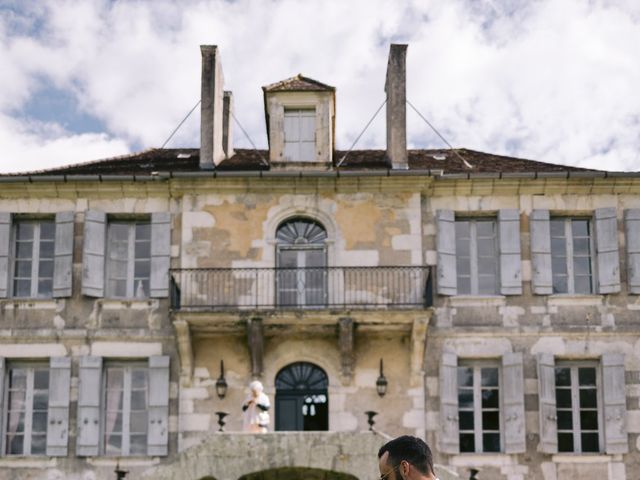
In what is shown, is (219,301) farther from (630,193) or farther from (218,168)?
(630,193)

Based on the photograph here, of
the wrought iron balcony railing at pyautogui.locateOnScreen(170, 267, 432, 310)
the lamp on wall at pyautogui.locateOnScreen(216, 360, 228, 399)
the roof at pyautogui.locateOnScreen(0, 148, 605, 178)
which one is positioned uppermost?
the roof at pyautogui.locateOnScreen(0, 148, 605, 178)

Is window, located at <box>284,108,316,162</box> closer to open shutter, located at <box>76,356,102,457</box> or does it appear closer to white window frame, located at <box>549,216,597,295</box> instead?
white window frame, located at <box>549,216,597,295</box>

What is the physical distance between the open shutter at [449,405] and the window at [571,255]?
6.93 ft

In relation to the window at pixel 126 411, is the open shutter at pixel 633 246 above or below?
above

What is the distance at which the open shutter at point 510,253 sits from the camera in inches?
828

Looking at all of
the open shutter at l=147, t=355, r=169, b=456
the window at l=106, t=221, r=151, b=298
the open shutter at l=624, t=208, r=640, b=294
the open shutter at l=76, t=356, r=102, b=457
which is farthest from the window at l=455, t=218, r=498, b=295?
the open shutter at l=76, t=356, r=102, b=457

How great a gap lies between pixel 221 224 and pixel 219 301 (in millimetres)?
1286

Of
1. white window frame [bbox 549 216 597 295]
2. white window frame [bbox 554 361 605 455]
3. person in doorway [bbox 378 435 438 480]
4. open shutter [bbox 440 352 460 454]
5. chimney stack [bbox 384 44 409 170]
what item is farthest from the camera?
chimney stack [bbox 384 44 409 170]

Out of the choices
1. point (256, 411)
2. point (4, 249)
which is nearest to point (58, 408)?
point (4, 249)

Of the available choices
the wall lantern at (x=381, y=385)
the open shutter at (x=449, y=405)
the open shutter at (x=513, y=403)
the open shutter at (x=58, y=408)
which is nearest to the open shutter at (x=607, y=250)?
the open shutter at (x=513, y=403)

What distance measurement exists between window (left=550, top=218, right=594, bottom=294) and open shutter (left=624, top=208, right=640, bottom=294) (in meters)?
0.58

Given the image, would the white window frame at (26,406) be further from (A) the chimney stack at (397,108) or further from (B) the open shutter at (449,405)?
(A) the chimney stack at (397,108)

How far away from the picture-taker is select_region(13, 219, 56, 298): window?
21406 mm

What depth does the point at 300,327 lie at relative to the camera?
67.8 feet
